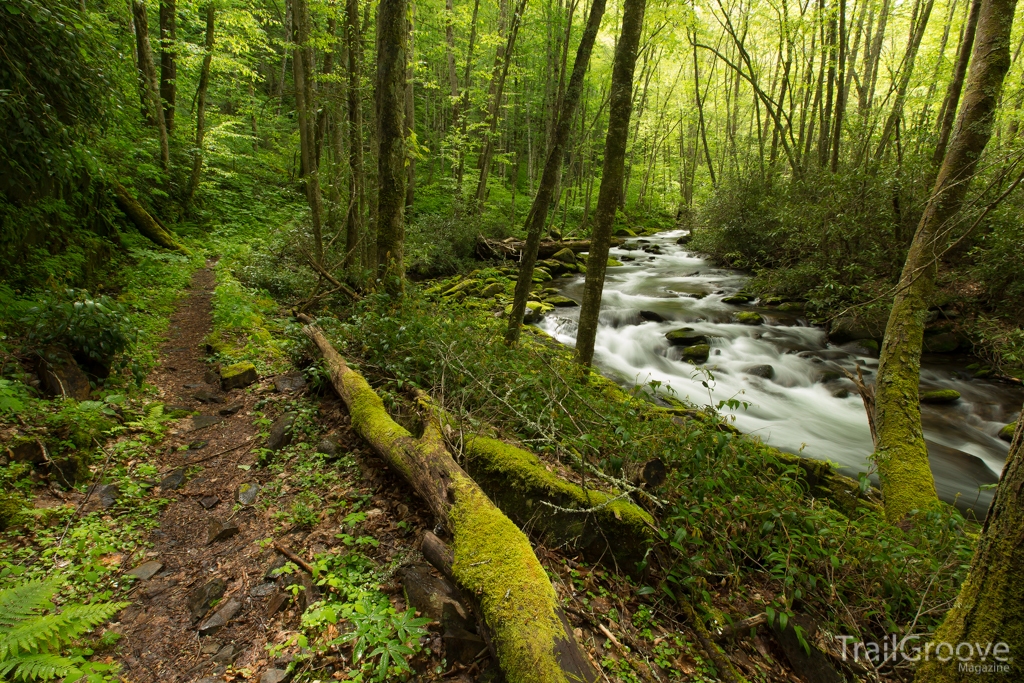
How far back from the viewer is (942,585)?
302 centimetres

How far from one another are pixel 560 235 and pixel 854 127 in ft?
35.1

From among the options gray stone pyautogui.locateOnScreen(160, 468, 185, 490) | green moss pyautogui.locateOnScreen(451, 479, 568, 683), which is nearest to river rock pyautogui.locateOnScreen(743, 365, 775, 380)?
green moss pyautogui.locateOnScreen(451, 479, 568, 683)

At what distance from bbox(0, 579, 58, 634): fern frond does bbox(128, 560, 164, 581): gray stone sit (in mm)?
578

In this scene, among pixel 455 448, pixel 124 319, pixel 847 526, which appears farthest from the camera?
pixel 124 319

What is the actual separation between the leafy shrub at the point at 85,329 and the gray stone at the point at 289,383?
1.48 m

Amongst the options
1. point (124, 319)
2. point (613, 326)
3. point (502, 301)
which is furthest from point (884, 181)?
point (124, 319)

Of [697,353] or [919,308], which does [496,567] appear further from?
[697,353]

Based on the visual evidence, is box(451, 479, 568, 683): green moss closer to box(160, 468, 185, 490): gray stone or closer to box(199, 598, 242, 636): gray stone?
box(199, 598, 242, 636): gray stone

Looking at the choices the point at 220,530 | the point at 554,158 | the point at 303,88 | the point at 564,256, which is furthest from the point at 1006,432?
→ the point at 303,88

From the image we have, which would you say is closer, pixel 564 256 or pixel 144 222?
pixel 144 222

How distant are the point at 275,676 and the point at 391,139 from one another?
7.10 meters

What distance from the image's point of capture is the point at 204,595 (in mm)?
2996

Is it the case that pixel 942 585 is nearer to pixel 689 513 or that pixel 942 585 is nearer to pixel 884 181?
pixel 689 513

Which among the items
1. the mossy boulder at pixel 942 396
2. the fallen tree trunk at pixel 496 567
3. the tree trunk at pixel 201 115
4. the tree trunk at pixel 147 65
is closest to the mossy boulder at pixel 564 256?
the mossy boulder at pixel 942 396
